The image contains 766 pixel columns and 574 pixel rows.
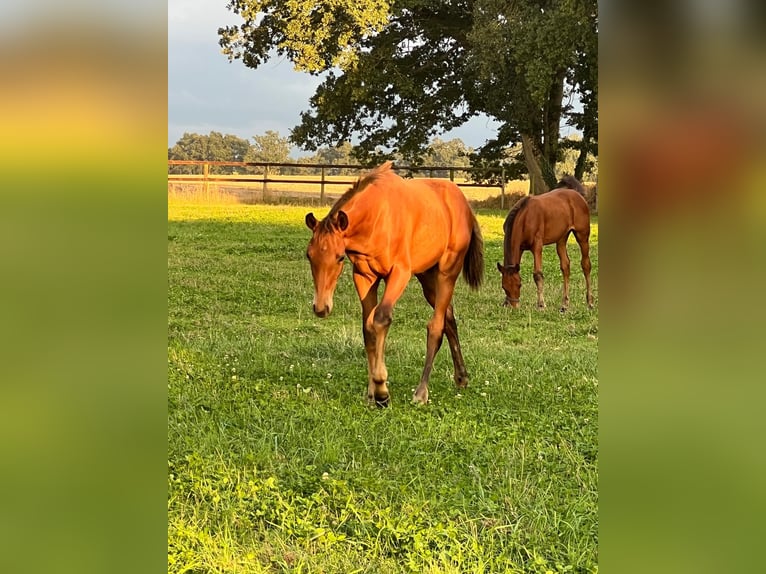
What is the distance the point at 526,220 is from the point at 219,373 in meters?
6.28

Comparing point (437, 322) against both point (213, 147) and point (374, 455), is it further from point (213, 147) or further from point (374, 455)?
point (213, 147)

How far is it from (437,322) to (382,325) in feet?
1.89

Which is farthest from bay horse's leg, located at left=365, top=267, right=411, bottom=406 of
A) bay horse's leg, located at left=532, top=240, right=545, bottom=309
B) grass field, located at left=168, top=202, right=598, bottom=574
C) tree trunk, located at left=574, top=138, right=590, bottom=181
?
tree trunk, located at left=574, top=138, right=590, bottom=181

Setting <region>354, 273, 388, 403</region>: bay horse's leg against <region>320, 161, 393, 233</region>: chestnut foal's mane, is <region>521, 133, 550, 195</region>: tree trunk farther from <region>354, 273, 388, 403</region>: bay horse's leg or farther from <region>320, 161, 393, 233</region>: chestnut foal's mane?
<region>354, 273, 388, 403</region>: bay horse's leg

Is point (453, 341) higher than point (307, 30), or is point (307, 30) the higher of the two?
point (307, 30)

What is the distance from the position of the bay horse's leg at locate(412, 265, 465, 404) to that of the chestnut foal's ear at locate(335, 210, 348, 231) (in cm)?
111

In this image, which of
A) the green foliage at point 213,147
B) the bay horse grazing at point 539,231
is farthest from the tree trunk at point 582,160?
the green foliage at point 213,147

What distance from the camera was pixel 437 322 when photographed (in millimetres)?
4973

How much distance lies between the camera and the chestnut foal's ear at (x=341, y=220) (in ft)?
14.0

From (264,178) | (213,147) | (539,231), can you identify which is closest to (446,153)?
(264,178)

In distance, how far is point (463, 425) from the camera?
4.20m

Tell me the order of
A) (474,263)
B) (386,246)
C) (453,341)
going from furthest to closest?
(474,263) → (453,341) → (386,246)
